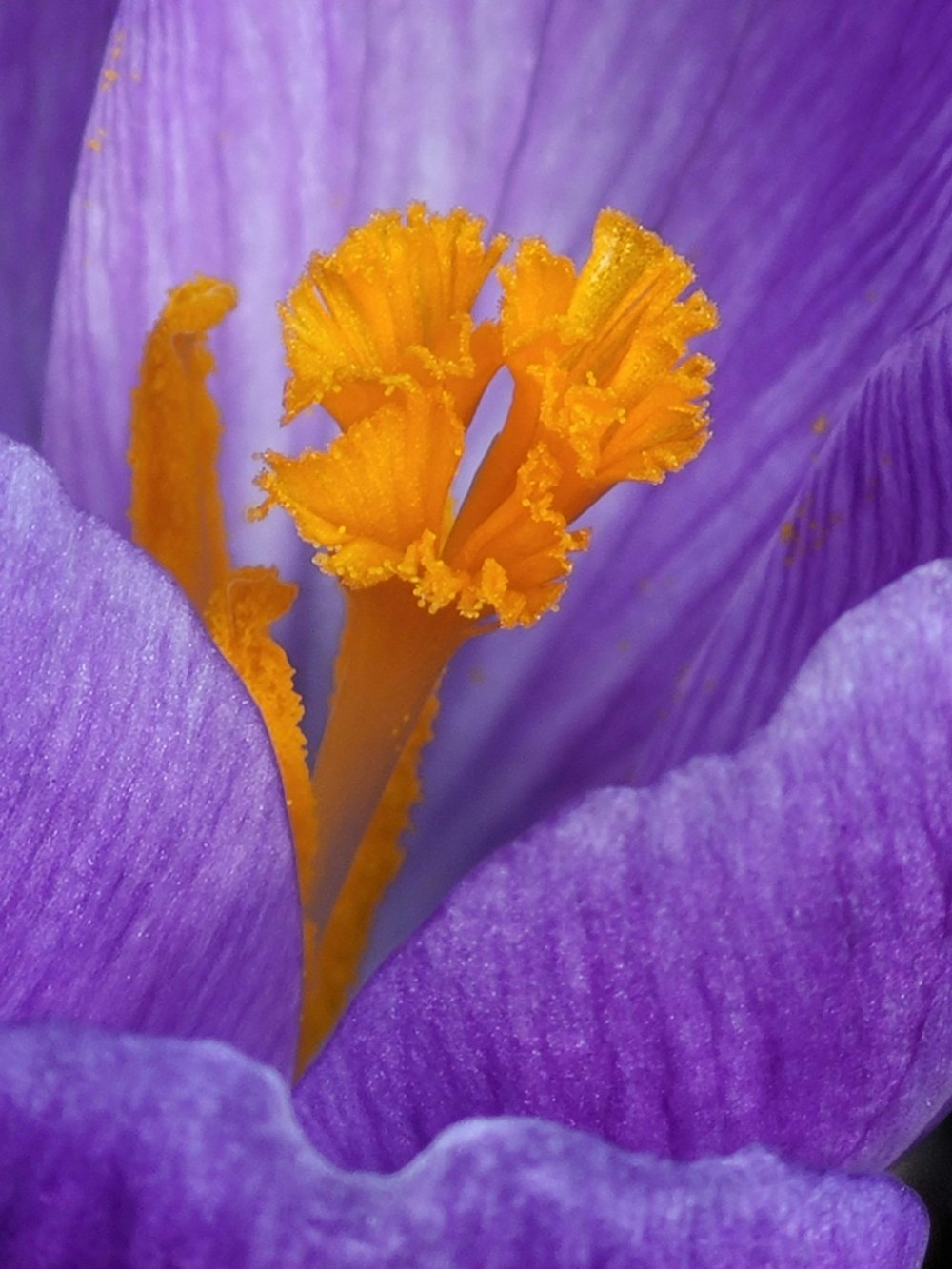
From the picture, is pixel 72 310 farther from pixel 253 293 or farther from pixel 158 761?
pixel 158 761

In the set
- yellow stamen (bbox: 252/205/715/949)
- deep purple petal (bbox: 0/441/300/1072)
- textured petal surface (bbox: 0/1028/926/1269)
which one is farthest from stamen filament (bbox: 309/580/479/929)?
textured petal surface (bbox: 0/1028/926/1269)

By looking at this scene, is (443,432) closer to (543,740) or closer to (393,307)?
(393,307)

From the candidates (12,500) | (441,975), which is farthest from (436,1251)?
(12,500)

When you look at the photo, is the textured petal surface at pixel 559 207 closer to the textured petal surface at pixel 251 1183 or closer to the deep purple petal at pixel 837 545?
the deep purple petal at pixel 837 545

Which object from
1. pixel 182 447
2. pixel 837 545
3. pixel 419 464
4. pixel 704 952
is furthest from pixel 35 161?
pixel 704 952

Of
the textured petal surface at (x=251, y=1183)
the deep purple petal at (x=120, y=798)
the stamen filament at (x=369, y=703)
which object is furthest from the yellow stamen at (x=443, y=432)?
the textured petal surface at (x=251, y=1183)

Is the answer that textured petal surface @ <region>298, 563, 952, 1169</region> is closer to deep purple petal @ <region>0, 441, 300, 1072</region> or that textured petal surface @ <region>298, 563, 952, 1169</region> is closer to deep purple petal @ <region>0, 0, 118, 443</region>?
deep purple petal @ <region>0, 441, 300, 1072</region>
